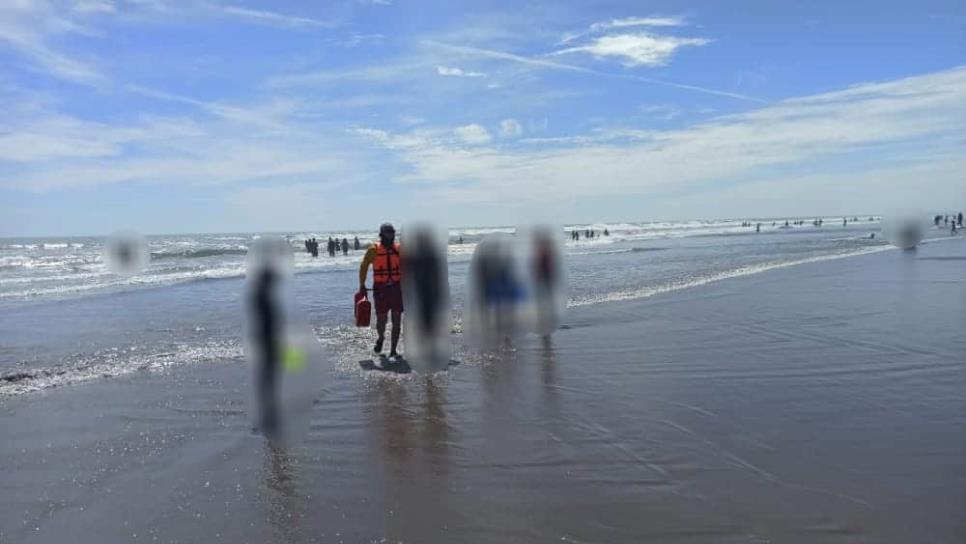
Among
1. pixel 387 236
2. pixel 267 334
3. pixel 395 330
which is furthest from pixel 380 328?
pixel 267 334

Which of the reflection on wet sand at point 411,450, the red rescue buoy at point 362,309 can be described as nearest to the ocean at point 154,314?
the red rescue buoy at point 362,309

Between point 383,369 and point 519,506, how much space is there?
4966 mm

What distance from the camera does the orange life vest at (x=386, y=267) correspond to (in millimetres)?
9867

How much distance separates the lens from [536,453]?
566 cm

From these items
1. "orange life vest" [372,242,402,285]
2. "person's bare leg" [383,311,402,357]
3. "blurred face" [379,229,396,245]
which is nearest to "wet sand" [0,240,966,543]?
"person's bare leg" [383,311,402,357]

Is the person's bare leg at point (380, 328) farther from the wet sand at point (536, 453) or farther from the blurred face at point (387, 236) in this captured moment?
the blurred face at point (387, 236)

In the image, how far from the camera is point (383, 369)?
9.31 m

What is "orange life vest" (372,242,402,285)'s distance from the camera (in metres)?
9.87

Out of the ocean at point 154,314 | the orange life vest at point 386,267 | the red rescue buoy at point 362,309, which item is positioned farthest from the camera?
the ocean at point 154,314

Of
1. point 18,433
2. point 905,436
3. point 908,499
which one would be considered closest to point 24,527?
point 18,433

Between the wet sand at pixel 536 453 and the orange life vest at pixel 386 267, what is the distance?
1.33 m

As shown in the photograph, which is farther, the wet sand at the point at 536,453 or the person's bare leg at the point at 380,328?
the person's bare leg at the point at 380,328

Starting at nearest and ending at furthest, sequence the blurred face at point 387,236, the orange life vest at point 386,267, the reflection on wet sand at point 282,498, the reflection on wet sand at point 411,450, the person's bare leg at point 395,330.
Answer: the reflection on wet sand at point 282,498 → the reflection on wet sand at point 411,450 → the blurred face at point 387,236 → the orange life vest at point 386,267 → the person's bare leg at point 395,330

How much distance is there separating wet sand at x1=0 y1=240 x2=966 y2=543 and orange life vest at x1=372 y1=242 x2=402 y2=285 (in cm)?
133
